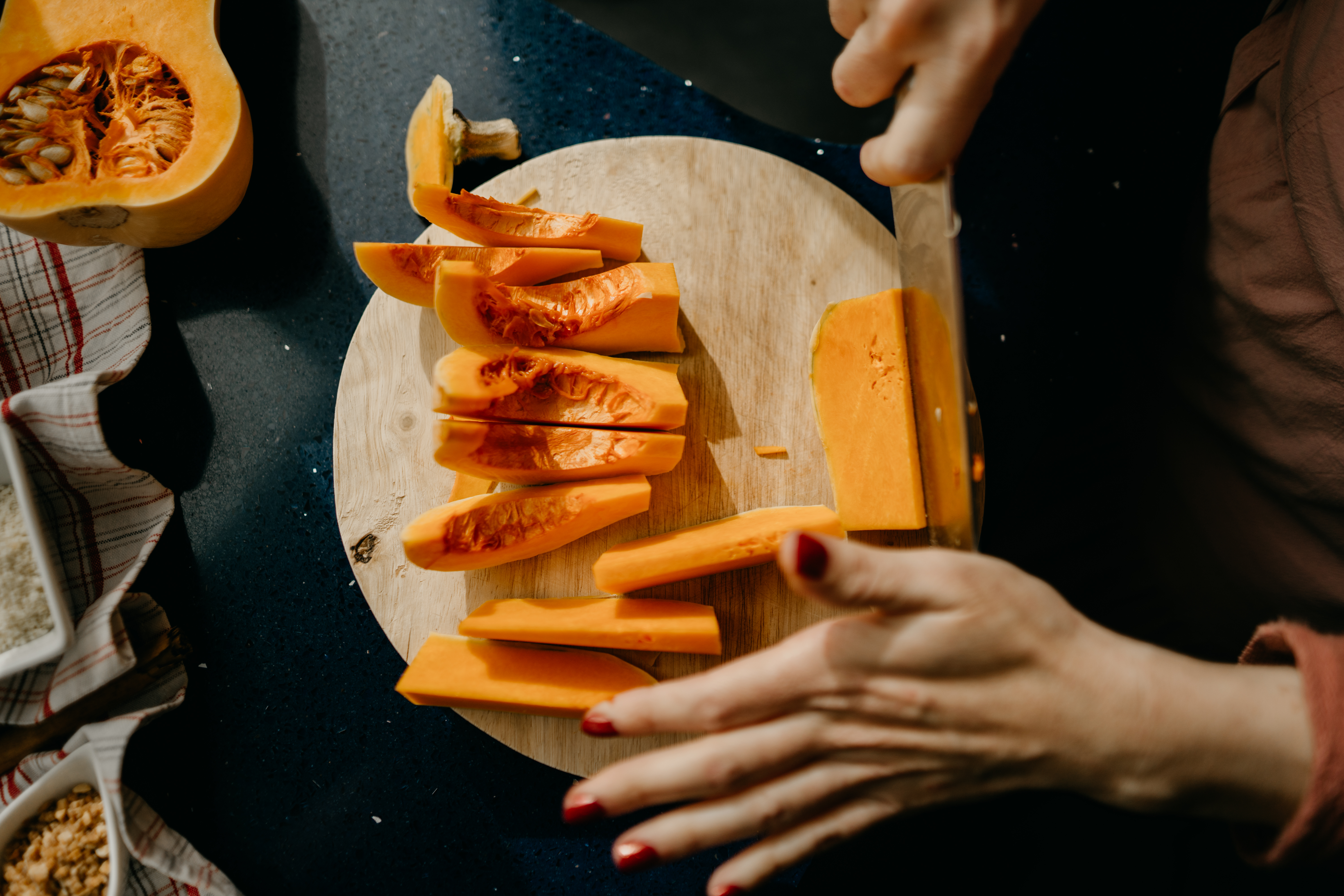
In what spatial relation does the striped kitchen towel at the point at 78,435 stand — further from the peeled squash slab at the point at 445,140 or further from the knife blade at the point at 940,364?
the knife blade at the point at 940,364

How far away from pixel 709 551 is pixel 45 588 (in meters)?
1.38

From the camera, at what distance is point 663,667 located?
1.46m

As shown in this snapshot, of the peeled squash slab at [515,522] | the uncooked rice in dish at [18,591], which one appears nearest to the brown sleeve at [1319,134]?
the peeled squash slab at [515,522]

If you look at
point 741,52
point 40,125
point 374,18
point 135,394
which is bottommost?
point 135,394

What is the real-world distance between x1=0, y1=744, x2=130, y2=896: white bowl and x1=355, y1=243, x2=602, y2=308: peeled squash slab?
1219 millimetres

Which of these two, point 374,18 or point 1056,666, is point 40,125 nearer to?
point 374,18

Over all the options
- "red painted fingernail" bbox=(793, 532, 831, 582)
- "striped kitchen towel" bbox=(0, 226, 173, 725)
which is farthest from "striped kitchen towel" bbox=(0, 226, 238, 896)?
"red painted fingernail" bbox=(793, 532, 831, 582)

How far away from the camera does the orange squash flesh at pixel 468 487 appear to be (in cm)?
146

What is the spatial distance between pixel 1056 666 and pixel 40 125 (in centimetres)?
219

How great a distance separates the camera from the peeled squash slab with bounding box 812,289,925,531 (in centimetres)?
138

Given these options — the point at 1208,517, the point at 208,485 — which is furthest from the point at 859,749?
the point at 208,485

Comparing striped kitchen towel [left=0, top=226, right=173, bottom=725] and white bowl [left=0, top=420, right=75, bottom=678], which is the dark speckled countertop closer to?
striped kitchen towel [left=0, top=226, right=173, bottom=725]

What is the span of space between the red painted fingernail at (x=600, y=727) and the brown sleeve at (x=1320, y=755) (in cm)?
88

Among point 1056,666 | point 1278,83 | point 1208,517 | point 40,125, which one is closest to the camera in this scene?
point 1056,666
